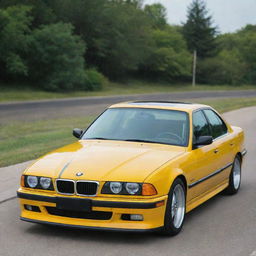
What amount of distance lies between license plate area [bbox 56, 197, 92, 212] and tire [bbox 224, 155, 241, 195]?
Answer: 3.28 metres

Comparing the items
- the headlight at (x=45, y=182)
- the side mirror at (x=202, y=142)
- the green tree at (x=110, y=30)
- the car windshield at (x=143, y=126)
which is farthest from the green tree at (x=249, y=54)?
the headlight at (x=45, y=182)

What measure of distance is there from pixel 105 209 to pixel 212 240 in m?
1.16

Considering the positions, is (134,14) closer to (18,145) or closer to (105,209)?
(18,145)

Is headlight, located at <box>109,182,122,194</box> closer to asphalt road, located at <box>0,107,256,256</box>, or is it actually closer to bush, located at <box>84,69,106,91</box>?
asphalt road, located at <box>0,107,256,256</box>

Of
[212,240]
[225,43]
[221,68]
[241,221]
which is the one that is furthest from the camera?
[225,43]

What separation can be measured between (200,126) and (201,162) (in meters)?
0.72

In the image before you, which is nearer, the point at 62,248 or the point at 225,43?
the point at 62,248

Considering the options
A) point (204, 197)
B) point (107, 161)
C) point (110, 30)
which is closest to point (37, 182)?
point (107, 161)

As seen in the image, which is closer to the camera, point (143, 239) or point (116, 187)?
point (116, 187)

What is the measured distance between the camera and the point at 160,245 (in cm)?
588

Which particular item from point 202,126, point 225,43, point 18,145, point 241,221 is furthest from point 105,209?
point 225,43

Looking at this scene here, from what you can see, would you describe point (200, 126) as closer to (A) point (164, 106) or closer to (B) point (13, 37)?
(A) point (164, 106)

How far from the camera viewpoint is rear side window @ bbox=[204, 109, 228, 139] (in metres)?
8.20

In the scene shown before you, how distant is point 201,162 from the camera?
281 inches
